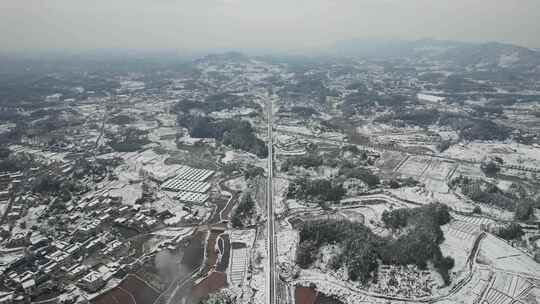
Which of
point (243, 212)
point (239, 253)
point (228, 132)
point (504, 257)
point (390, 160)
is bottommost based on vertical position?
point (239, 253)

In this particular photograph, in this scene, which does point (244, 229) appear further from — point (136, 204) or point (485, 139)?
point (485, 139)

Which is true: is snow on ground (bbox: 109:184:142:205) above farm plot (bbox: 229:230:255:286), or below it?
above

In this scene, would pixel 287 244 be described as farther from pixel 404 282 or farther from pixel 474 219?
pixel 474 219

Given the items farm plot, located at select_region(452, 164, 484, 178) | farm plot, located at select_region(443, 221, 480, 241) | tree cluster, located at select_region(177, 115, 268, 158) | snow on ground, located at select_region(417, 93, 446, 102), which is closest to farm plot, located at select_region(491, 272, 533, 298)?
farm plot, located at select_region(443, 221, 480, 241)

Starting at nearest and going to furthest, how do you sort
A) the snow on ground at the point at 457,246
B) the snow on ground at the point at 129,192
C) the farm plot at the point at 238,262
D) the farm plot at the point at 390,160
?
the farm plot at the point at 238,262, the snow on ground at the point at 457,246, the snow on ground at the point at 129,192, the farm plot at the point at 390,160

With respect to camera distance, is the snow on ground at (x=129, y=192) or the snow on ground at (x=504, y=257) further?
the snow on ground at (x=129, y=192)

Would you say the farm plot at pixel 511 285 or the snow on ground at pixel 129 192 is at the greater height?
the snow on ground at pixel 129 192

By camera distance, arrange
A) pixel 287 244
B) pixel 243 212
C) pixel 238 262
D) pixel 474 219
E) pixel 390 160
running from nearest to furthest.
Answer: pixel 238 262
pixel 287 244
pixel 474 219
pixel 243 212
pixel 390 160

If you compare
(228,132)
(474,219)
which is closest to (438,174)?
(474,219)

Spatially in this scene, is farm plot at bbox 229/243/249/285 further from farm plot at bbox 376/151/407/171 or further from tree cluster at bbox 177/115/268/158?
farm plot at bbox 376/151/407/171

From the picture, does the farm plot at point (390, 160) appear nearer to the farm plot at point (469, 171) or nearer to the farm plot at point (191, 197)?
the farm plot at point (469, 171)

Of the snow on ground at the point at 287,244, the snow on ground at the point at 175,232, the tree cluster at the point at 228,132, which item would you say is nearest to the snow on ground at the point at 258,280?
the snow on ground at the point at 287,244

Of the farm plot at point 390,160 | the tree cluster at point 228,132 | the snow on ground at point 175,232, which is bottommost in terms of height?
the snow on ground at point 175,232
